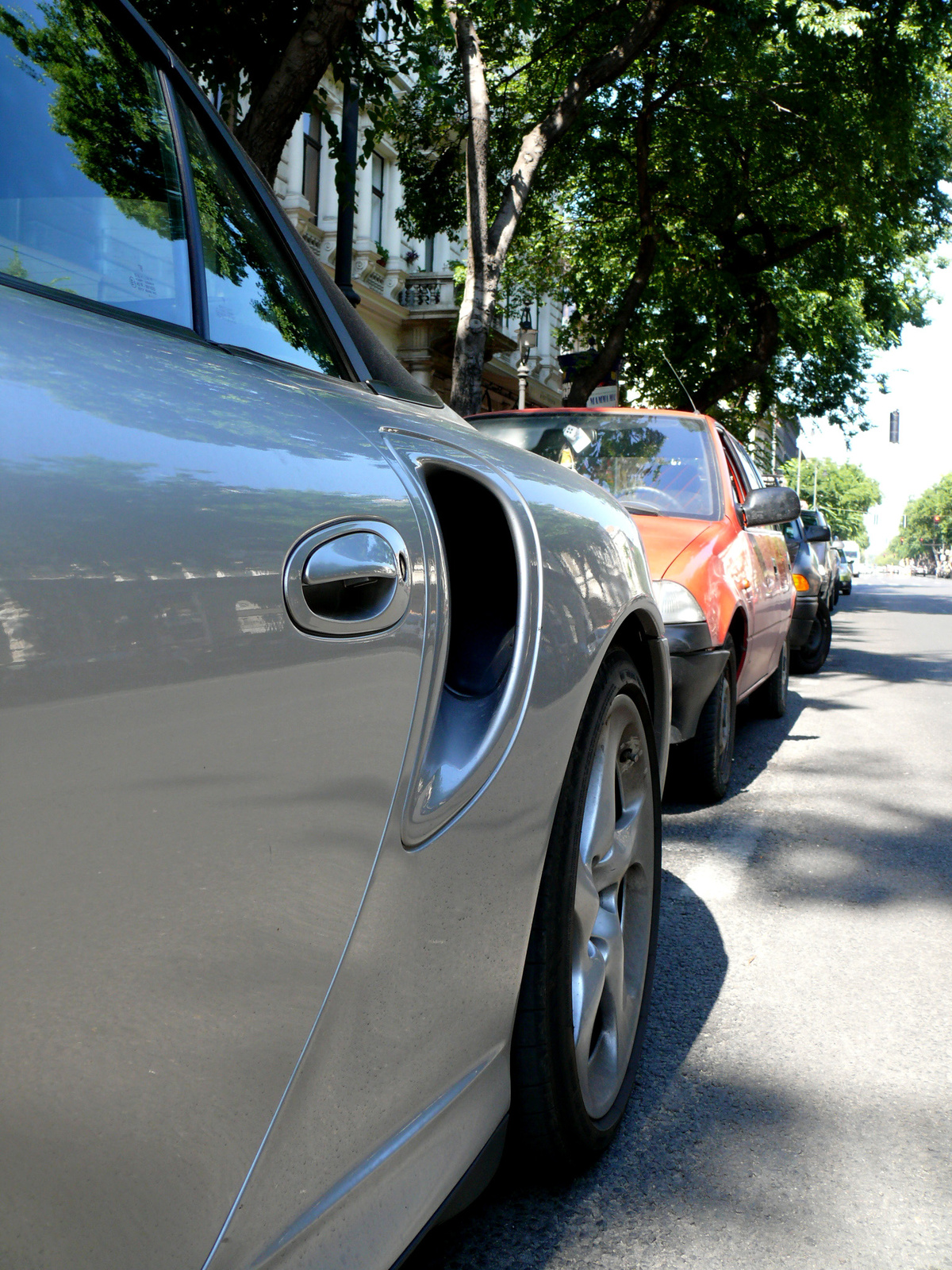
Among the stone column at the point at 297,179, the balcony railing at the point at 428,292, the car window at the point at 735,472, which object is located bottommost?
the car window at the point at 735,472

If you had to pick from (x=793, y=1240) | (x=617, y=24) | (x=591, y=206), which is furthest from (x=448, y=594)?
(x=591, y=206)

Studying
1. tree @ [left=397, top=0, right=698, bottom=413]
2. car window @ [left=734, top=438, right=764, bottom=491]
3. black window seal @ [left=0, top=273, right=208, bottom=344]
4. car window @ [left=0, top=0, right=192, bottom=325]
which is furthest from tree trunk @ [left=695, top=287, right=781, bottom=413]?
black window seal @ [left=0, top=273, right=208, bottom=344]

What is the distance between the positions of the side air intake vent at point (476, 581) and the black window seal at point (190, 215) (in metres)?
0.35

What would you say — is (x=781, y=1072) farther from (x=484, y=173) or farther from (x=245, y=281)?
(x=484, y=173)

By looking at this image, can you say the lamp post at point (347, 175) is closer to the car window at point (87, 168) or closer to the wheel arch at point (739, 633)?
the wheel arch at point (739, 633)

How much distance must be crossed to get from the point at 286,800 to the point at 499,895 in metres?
0.54

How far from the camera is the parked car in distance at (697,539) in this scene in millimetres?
4586

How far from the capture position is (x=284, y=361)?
4.90 feet

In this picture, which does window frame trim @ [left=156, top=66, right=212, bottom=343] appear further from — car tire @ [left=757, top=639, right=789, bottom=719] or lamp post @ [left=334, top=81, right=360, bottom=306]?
car tire @ [left=757, top=639, right=789, bottom=719]

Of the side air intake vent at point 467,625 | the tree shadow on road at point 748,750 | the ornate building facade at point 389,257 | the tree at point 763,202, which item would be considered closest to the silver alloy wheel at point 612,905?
the side air intake vent at point 467,625

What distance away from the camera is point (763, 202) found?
18.7m

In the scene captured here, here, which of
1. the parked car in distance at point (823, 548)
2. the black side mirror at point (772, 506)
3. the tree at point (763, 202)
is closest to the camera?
the black side mirror at point (772, 506)

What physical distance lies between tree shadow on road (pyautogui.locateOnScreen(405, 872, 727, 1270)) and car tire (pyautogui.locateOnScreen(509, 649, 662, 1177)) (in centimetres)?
6

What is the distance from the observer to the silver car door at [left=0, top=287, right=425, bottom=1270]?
834 millimetres
